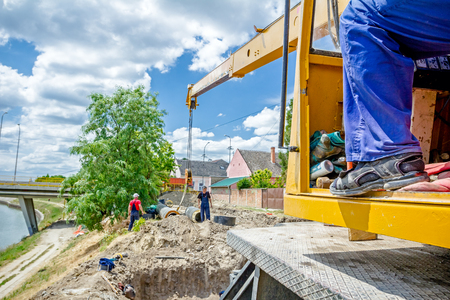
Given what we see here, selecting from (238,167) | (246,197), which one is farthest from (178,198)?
(238,167)

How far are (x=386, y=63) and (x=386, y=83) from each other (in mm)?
105

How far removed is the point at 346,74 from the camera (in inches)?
67.3

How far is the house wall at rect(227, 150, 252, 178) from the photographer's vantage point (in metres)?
46.5

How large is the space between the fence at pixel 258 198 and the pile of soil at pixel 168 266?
14833 mm

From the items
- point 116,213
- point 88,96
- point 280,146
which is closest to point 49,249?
point 116,213

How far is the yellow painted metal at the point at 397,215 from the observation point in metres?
1.10

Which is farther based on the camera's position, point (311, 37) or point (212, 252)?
point (212, 252)

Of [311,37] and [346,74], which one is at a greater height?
[311,37]

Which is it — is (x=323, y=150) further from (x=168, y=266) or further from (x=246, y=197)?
(x=246, y=197)

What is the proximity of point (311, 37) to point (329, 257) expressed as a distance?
5.52 feet

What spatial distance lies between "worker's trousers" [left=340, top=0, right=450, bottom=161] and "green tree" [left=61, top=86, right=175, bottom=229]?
50.1ft

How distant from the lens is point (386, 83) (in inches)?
58.2

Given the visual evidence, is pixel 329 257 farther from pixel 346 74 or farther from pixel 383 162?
pixel 346 74

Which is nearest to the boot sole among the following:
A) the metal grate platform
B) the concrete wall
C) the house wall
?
the metal grate platform
